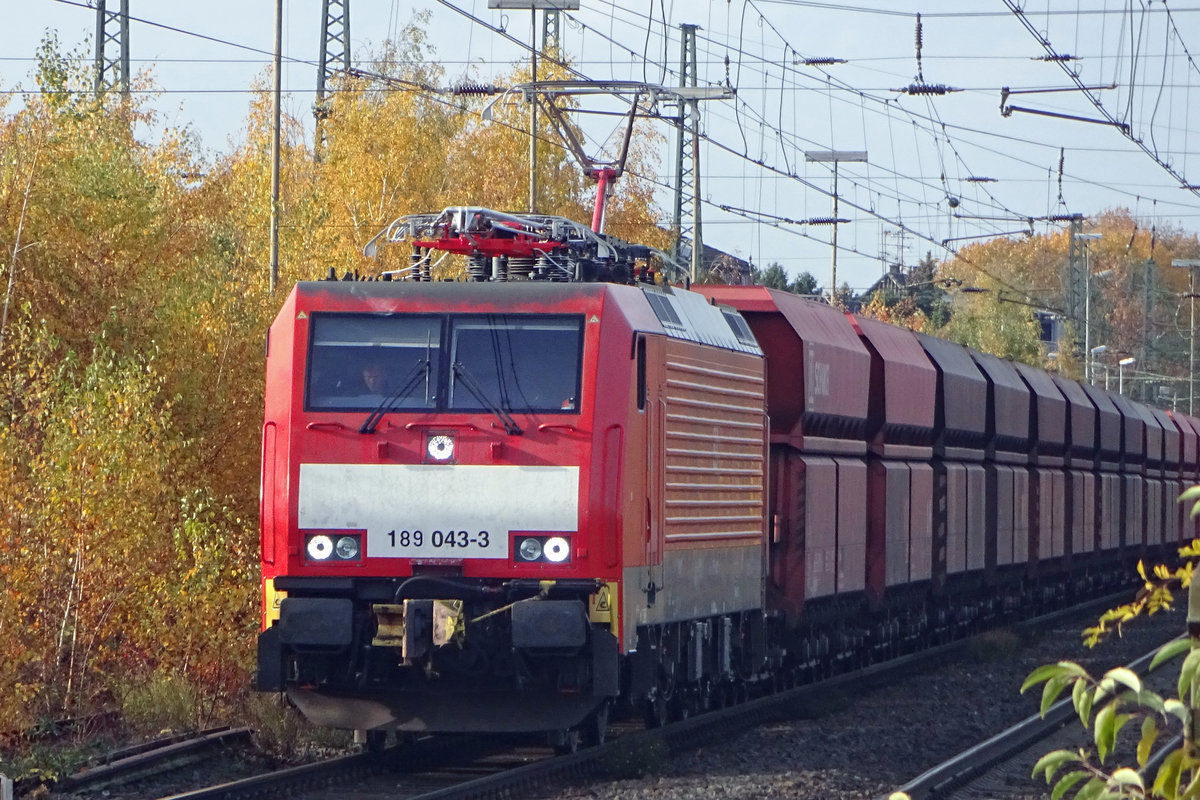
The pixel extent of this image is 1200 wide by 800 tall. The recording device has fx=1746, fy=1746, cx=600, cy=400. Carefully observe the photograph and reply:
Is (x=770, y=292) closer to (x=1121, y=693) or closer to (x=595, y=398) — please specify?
(x=595, y=398)

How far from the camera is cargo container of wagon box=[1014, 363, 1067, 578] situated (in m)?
26.3

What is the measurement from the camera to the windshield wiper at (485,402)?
10492 millimetres

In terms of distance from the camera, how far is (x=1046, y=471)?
26734 mm

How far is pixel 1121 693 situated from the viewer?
129 inches

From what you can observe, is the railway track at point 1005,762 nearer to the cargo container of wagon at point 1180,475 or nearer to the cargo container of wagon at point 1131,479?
the cargo container of wagon at point 1131,479

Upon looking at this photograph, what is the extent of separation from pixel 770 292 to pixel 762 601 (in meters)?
2.96

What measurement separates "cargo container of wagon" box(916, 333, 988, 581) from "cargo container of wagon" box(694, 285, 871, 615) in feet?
13.2

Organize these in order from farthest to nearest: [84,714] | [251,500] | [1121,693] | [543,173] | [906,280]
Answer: [906,280]
[543,173]
[251,500]
[84,714]
[1121,693]

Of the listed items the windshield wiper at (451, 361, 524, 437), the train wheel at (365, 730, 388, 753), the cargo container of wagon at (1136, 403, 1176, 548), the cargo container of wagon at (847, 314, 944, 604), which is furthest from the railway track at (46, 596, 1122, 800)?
the cargo container of wagon at (1136, 403, 1176, 548)

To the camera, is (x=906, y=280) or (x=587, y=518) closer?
(x=587, y=518)

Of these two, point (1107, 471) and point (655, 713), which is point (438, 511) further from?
point (1107, 471)

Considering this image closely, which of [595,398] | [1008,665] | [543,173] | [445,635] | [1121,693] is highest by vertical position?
[543,173]

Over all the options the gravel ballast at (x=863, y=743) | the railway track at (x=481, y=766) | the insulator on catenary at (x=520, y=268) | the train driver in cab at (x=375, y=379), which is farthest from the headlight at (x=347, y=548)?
the insulator on catenary at (x=520, y=268)

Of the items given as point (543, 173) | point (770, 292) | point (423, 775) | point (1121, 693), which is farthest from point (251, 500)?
point (543, 173)
